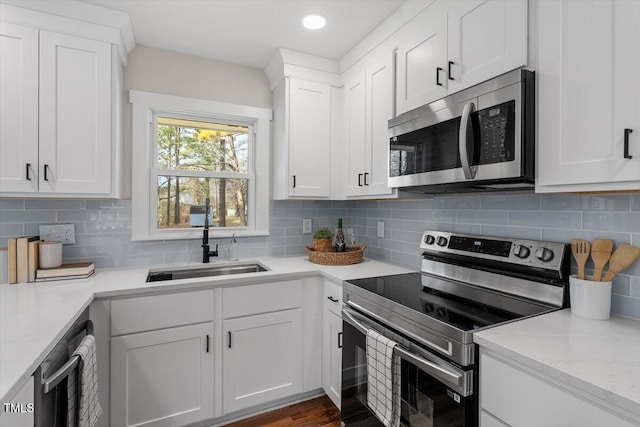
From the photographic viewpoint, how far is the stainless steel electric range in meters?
1.16

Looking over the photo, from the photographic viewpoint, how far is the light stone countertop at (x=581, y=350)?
797 mm

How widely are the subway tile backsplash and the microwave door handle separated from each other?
45cm

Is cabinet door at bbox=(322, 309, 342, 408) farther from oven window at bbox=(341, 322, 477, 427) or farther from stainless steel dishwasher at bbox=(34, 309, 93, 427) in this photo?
stainless steel dishwasher at bbox=(34, 309, 93, 427)

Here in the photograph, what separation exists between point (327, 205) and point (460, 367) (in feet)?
6.34

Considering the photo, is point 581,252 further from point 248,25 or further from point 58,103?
point 58,103

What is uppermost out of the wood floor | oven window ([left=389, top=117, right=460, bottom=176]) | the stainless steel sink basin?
oven window ([left=389, top=117, right=460, bottom=176])

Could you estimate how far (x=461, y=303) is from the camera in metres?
1.49

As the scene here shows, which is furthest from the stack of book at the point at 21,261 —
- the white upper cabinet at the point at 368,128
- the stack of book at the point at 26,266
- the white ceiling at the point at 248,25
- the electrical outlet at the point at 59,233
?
the white upper cabinet at the point at 368,128

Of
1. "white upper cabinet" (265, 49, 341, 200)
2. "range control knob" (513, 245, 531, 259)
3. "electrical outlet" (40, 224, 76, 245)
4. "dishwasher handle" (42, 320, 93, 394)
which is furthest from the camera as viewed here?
"white upper cabinet" (265, 49, 341, 200)

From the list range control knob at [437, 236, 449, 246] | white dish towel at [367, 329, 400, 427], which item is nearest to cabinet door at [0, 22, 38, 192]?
white dish towel at [367, 329, 400, 427]

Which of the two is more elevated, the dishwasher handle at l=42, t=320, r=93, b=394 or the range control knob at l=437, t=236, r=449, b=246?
the range control knob at l=437, t=236, r=449, b=246

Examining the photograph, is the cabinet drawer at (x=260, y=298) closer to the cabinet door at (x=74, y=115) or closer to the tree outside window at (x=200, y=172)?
the tree outside window at (x=200, y=172)

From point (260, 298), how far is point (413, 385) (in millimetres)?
1018

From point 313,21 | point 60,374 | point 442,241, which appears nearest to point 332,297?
point 442,241
